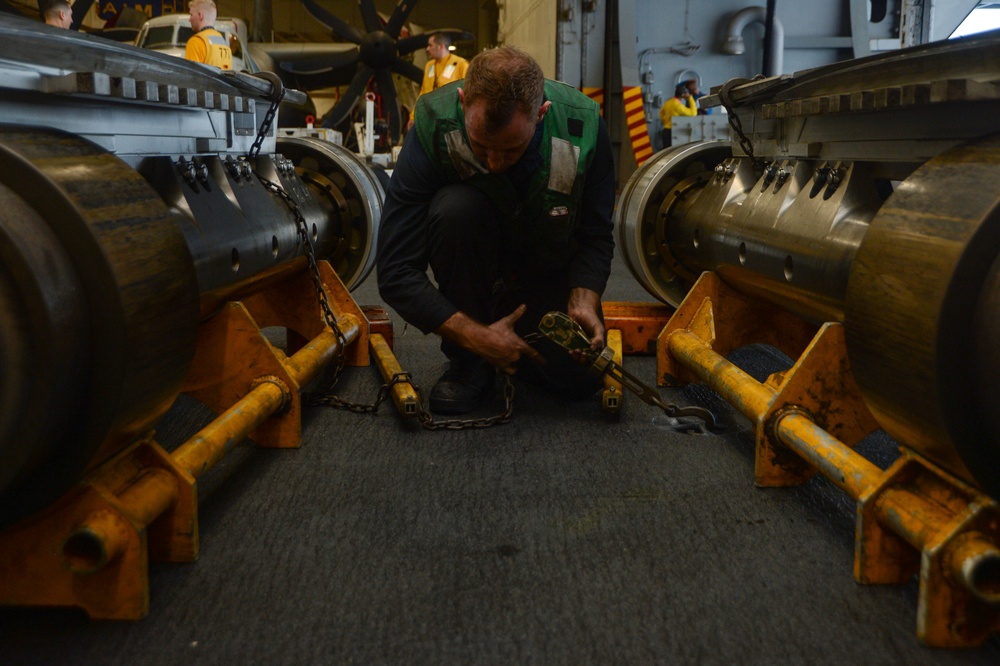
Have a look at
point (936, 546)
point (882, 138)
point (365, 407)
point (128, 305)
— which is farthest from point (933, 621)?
point (365, 407)

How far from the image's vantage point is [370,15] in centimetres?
1007

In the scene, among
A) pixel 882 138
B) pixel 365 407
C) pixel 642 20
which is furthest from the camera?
pixel 642 20

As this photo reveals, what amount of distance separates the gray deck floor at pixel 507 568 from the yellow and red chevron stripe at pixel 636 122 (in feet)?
15.7

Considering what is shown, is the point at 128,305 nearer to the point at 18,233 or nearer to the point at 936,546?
the point at 18,233

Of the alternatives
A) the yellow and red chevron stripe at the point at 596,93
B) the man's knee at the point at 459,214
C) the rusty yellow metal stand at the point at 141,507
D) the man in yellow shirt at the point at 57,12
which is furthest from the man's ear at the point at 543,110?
the yellow and red chevron stripe at the point at 596,93

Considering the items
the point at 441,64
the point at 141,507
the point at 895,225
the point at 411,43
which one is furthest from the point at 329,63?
the point at 895,225

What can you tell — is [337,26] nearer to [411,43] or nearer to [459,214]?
[411,43]

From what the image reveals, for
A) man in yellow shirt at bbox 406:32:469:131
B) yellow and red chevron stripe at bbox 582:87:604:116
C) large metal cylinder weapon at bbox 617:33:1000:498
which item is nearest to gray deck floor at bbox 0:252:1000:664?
large metal cylinder weapon at bbox 617:33:1000:498

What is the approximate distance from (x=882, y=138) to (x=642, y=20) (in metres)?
A: 5.56

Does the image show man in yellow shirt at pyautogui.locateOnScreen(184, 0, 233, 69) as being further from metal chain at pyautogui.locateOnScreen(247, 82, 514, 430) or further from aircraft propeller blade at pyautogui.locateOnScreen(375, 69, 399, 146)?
aircraft propeller blade at pyautogui.locateOnScreen(375, 69, 399, 146)

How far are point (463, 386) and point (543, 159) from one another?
0.61 metres

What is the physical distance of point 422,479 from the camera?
174 centimetres

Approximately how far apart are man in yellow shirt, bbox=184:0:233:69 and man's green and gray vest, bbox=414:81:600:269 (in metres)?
3.81

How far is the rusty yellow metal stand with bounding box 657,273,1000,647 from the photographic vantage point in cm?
108
